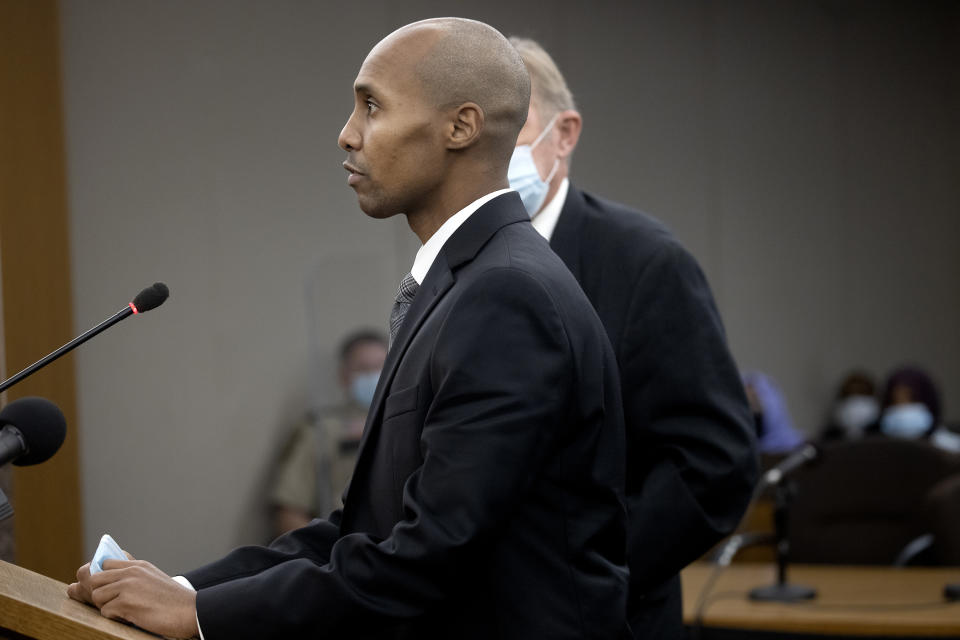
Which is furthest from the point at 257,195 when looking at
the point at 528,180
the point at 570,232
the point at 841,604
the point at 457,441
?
the point at 457,441

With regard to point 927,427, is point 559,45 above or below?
above

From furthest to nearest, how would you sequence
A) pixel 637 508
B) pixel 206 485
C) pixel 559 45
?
pixel 559 45, pixel 206 485, pixel 637 508

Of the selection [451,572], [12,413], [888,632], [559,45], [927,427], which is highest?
[559,45]

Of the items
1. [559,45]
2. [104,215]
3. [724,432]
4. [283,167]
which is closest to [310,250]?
[283,167]

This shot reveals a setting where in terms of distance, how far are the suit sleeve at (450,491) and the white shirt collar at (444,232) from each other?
5.7 inches

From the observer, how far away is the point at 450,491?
3.95ft

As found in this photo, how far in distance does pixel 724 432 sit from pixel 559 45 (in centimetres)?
481

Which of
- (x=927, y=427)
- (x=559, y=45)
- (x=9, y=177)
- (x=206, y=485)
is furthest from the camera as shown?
(x=927, y=427)

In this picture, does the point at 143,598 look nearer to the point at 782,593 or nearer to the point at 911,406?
the point at 782,593

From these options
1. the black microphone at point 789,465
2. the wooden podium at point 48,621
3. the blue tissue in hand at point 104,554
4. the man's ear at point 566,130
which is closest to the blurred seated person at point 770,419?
the black microphone at point 789,465

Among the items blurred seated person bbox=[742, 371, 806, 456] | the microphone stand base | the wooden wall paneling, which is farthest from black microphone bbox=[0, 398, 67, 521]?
blurred seated person bbox=[742, 371, 806, 456]

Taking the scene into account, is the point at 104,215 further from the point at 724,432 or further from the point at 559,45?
the point at 724,432

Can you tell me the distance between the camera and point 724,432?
6.33 feet

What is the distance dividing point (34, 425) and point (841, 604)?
2702 millimetres
